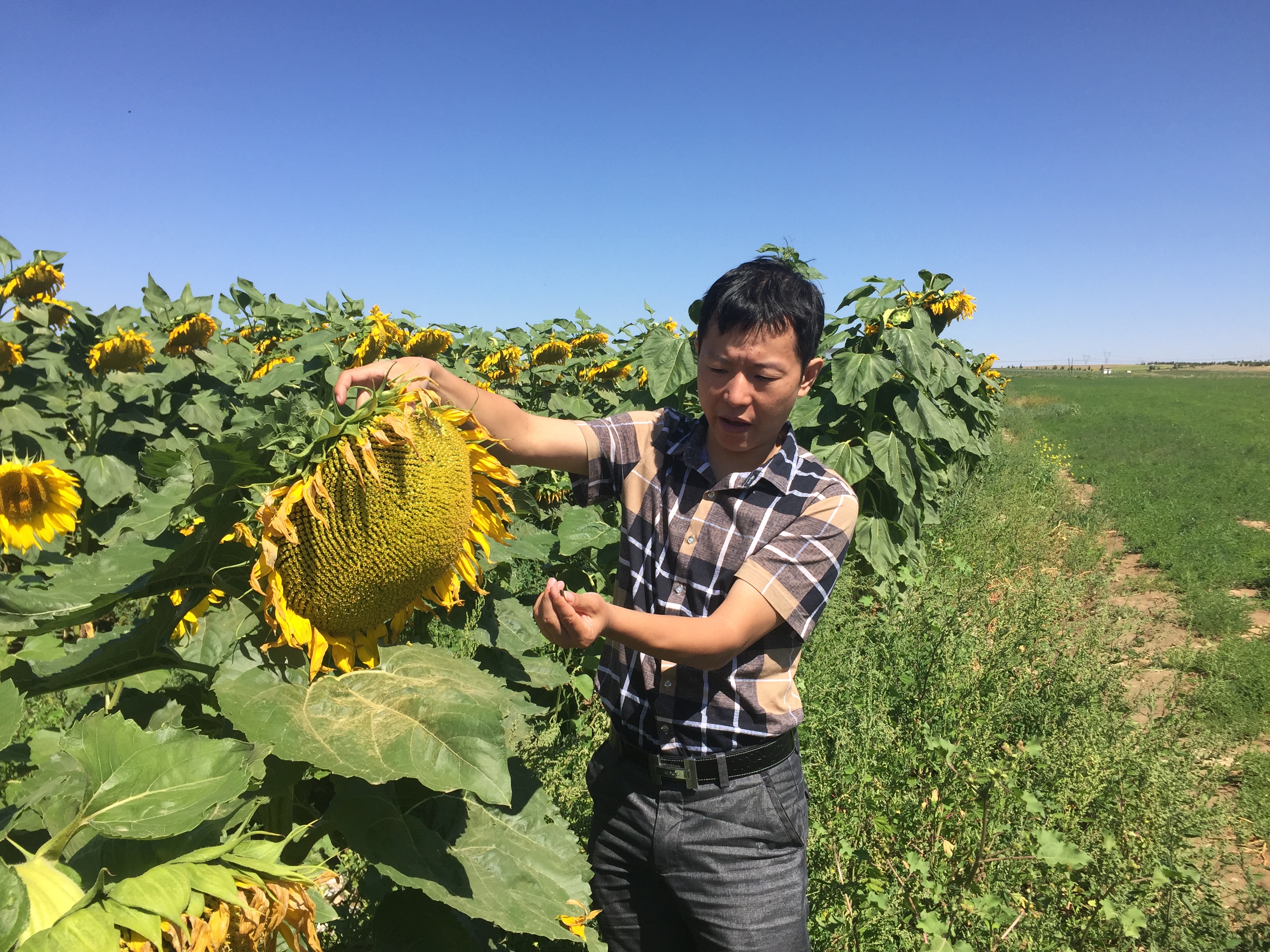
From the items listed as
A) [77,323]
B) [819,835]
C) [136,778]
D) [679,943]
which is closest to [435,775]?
[136,778]

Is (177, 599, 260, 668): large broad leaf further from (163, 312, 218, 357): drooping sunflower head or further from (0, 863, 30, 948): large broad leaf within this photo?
(163, 312, 218, 357): drooping sunflower head

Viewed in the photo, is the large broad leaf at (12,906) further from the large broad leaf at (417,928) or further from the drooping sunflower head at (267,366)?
the drooping sunflower head at (267,366)

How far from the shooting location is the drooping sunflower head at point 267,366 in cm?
405

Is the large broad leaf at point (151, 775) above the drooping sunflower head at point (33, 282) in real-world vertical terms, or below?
below

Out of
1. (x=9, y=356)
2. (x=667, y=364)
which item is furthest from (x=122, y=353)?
(x=667, y=364)

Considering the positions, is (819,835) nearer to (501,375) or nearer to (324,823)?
(324,823)

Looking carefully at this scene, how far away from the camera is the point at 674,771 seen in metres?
1.86

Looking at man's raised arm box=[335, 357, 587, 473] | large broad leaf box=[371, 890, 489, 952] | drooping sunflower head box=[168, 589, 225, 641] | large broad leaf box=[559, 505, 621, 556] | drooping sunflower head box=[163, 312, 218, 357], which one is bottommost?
large broad leaf box=[371, 890, 489, 952]

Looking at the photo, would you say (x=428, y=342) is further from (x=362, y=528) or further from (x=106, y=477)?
(x=362, y=528)

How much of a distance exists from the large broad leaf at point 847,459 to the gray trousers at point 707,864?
3.72 metres

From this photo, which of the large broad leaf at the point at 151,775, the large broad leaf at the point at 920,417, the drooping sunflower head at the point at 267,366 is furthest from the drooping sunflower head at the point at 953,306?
the large broad leaf at the point at 151,775

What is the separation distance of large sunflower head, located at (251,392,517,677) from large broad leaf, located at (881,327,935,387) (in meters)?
4.29

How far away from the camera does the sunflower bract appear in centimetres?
112

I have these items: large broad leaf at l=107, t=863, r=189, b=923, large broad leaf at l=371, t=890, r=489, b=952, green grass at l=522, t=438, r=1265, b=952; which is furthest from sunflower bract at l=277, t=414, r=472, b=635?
green grass at l=522, t=438, r=1265, b=952
